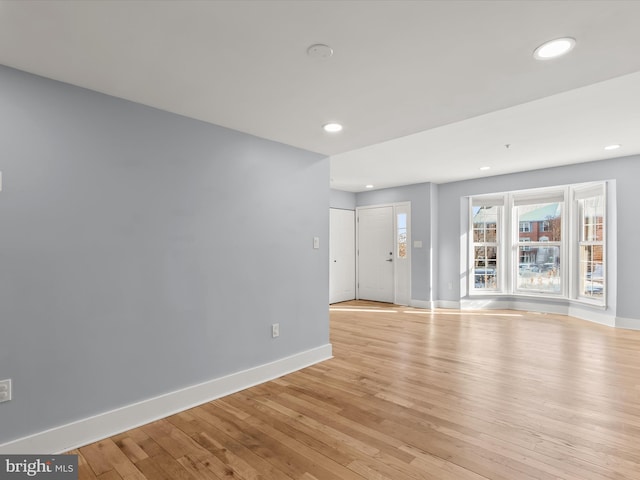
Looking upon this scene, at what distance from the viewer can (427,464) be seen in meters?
1.88

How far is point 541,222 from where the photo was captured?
624 centimetres

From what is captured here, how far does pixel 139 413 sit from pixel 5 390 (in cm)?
78

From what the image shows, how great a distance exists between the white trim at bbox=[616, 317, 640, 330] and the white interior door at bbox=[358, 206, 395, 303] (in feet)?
11.9

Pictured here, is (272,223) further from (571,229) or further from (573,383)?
(571,229)

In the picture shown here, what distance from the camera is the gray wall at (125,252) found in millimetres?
1953

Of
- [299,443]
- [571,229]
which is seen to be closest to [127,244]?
[299,443]

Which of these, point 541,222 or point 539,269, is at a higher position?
point 541,222

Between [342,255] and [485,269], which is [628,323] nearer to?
[485,269]

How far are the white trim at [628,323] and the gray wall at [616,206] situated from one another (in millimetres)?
43

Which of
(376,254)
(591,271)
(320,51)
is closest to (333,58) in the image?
(320,51)

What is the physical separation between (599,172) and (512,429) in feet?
15.4

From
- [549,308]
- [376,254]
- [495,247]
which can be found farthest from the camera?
[376,254]

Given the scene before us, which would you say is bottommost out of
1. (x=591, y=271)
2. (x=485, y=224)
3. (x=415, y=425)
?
(x=415, y=425)

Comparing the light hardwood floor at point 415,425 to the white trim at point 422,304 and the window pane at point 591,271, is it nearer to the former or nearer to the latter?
the window pane at point 591,271
